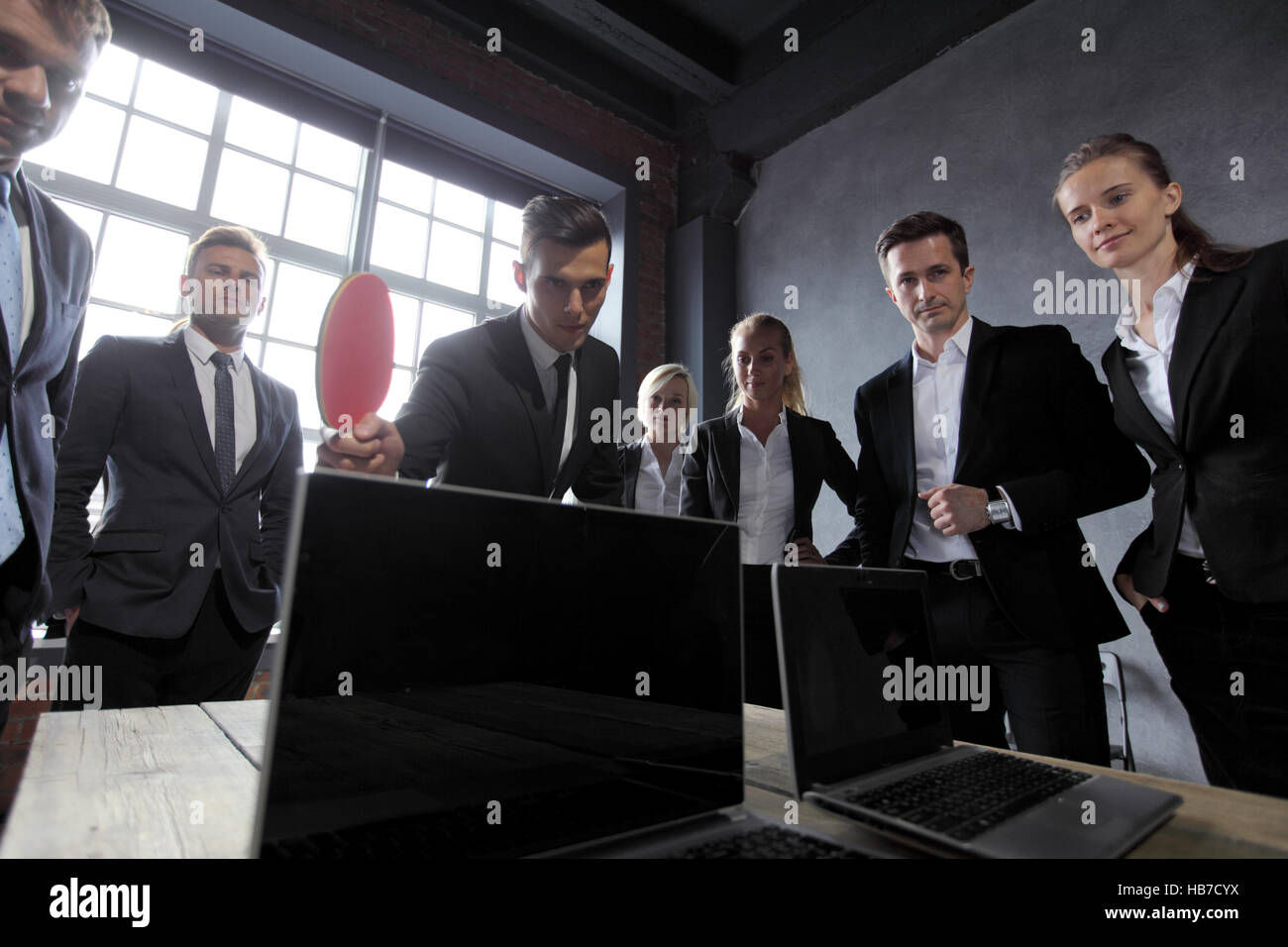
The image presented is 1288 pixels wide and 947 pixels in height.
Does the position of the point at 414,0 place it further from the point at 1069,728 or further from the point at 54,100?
the point at 1069,728

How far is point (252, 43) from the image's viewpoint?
343 centimetres

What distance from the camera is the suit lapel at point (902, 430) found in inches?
65.2

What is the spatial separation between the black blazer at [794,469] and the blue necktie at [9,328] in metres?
1.62

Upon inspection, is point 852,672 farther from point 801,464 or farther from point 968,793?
point 801,464

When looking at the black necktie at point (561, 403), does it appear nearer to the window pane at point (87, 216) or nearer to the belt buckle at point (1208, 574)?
the belt buckle at point (1208, 574)

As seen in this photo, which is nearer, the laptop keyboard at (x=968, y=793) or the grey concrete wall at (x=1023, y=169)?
the laptop keyboard at (x=968, y=793)

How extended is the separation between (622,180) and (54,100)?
3.94 meters

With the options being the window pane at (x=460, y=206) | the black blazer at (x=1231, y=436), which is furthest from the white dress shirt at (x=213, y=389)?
the window pane at (x=460, y=206)

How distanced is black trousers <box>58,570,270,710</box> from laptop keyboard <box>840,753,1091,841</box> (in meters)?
1.82

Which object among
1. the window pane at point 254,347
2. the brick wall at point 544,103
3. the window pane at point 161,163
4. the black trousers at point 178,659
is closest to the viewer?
the black trousers at point 178,659

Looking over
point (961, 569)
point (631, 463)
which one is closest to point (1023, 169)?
point (631, 463)

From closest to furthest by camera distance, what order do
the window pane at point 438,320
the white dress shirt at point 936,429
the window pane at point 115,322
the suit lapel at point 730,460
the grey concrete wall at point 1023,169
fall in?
1. the white dress shirt at point 936,429
2. the suit lapel at point 730,460
3. the grey concrete wall at point 1023,169
4. the window pane at point 115,322
5. the window pane at point 438,320
